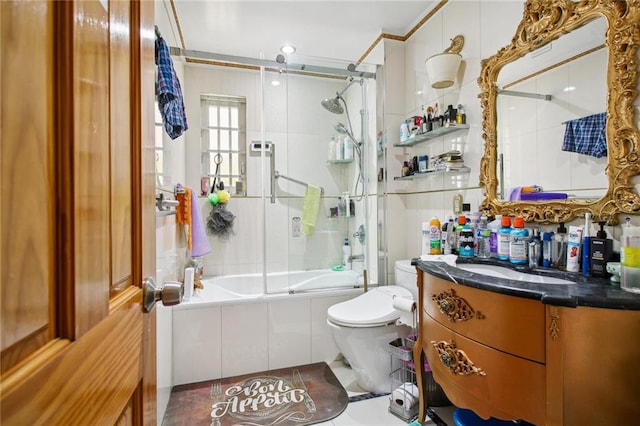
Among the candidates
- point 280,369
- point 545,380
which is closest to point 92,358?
point 545,380

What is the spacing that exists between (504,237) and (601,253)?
1.30 ft

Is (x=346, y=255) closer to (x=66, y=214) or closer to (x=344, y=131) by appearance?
(x=344, y=131)

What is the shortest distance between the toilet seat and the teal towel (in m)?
0.73

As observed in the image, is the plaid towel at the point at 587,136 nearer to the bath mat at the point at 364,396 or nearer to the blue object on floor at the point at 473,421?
the blue object on floor at the point at 473,421

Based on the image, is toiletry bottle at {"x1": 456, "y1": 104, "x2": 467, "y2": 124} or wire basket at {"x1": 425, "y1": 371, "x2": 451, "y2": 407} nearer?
wire basket at {"x1": 425, "y1": 371, "x2": 451, "y2": 407}

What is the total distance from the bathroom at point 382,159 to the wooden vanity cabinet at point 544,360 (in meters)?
0.90

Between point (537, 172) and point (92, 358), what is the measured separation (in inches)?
70.4

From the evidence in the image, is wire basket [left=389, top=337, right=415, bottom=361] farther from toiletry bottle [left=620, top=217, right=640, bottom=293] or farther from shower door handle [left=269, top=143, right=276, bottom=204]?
shower door handle [left=269, top=143, right=276, bottom=204]

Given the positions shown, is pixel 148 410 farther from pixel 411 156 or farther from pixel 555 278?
pixel 411 156

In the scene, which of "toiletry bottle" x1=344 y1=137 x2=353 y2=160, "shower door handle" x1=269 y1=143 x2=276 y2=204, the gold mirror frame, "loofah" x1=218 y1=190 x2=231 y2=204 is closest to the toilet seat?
the gold mirror frame

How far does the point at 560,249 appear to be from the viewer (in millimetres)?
1366

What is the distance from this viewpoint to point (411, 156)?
2482 millimetres

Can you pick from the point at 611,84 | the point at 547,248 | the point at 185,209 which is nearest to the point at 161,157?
the point at 185,209

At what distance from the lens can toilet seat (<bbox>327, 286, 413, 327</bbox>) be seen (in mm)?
1860
